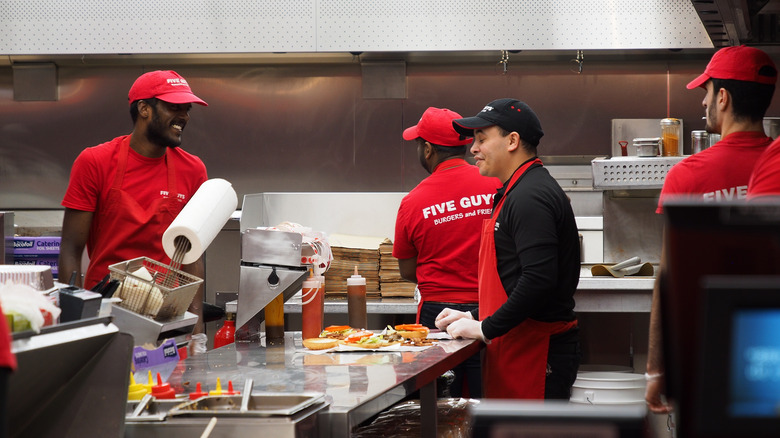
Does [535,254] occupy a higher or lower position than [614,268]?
higher

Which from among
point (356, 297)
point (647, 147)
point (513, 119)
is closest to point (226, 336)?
point (356, 297)

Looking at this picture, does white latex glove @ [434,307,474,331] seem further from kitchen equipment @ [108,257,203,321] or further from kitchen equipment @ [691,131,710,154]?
kitchen equipment @ [691,131,710,154]

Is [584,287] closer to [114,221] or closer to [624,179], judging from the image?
[624,179]

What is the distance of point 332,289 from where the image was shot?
15.2ft

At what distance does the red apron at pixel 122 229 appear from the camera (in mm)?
3398

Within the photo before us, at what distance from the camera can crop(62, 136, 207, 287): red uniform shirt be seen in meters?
3.38

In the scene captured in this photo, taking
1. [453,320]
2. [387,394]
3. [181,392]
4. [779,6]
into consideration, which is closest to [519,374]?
[453,320]

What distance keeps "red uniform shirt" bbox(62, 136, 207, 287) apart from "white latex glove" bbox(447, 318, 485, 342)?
124cm

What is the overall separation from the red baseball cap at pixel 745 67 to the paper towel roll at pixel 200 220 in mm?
1584

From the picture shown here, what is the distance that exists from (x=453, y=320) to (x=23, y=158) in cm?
472

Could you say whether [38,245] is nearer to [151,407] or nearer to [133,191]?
[133,191]

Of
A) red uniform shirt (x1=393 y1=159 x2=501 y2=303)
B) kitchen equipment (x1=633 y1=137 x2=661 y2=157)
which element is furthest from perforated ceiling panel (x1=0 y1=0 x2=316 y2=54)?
red uniform shirt (x1=393 y1=159 x2=501 y2=303)

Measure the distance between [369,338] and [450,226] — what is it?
93 centimetres

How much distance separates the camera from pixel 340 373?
2.34 metres
